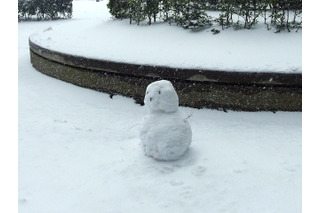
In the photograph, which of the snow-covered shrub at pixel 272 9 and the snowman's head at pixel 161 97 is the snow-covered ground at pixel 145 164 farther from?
the snow-covered shrub at pixel 272 9

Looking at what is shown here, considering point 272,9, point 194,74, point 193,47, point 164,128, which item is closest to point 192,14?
point 193,47

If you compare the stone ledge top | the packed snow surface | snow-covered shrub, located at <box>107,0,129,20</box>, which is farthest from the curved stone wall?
snow-covered shrub, located at <box>107,0,129,20</box>

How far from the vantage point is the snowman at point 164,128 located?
338cm

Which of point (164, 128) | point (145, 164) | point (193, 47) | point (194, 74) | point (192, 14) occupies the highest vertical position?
point (192, 14)

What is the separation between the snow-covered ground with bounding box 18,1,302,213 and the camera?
2.87m

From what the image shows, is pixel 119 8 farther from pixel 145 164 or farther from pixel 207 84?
pixel 145 164

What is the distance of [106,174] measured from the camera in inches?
130

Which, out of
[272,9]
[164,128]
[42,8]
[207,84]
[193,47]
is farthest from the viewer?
[42,8]

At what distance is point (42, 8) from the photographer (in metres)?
15.7

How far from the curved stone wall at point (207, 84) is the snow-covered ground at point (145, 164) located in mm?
140

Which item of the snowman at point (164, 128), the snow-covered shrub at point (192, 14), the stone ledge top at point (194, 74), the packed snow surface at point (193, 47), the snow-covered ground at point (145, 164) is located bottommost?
the snow-covered ground at point (145, 164)

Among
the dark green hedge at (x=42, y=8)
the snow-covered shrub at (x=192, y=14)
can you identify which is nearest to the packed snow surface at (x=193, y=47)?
the snow-covered shrub at (x=192, y=14)

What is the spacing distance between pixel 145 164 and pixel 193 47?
8.15 feet

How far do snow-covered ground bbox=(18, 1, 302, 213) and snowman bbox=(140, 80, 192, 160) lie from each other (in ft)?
0.46
